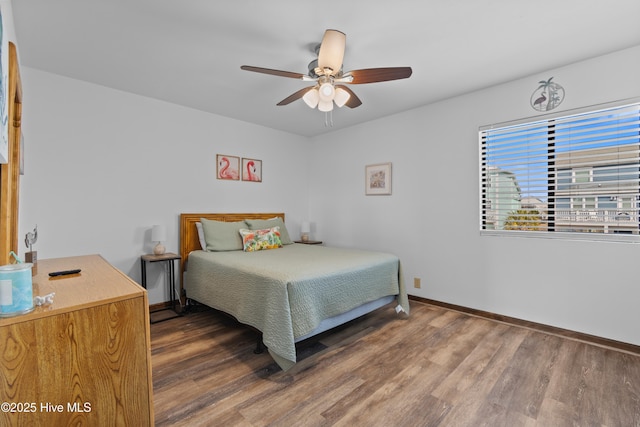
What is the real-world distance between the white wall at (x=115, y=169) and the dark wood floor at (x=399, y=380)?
126cm

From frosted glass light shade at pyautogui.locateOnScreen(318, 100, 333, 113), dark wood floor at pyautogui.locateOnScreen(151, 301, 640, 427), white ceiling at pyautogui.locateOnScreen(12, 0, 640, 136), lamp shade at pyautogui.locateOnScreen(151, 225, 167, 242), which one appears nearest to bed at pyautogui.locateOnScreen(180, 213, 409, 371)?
dark wood floor at pyautogui.locateOnScreen(151, 301, 640, 427)

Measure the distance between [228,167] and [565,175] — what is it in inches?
153

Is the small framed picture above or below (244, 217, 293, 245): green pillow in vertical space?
above

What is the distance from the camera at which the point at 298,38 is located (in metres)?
2.23

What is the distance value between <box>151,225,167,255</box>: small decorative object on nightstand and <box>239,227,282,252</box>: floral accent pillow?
0.88 meters

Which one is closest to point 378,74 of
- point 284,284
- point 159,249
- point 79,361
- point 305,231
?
point 284,284

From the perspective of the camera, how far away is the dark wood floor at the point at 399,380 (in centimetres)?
171

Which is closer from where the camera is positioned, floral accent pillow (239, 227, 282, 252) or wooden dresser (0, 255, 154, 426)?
wooden dresser (0, 255, 154, 426)

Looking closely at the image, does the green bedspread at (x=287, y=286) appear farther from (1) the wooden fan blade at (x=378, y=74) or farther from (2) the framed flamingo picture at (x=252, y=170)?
(1) the wooden fan blade at (x=378, y=74)

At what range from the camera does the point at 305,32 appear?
2160 millimetres

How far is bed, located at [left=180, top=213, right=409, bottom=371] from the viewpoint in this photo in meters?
2.18

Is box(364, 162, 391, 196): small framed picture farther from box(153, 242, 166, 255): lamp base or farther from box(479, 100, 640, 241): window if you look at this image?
box(153, 242, 166, 255): lamp base

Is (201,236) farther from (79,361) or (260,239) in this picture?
(79,361)

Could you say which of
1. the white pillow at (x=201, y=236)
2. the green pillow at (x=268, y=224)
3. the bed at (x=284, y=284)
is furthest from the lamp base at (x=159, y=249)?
the green pillow at (x=268, y=224)
